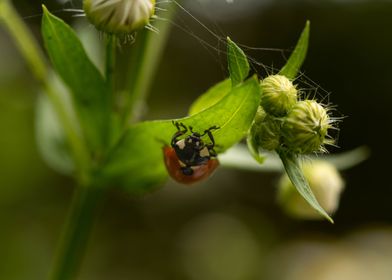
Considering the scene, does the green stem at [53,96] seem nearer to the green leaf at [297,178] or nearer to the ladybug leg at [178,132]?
the ladybug leg at [178,132]

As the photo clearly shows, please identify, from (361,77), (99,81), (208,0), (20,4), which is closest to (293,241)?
(361,77)

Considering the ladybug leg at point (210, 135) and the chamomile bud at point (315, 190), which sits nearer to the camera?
the ladybug leg at point (210, 135)

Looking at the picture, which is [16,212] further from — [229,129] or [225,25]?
[229,129]

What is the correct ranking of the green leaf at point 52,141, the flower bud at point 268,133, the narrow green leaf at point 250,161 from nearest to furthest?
the flower bud at point 268,133 < the narrow green leaf at point 250,161 < the green leaf at point 52,141

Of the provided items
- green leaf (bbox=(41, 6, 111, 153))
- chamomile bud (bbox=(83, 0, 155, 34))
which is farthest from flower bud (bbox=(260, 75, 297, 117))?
green leaf (bbox=(41, 6, 111, 153))

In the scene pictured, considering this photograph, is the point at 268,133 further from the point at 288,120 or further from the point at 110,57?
the point at 110,57

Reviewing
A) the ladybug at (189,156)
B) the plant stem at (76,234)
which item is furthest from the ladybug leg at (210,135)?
the plant stem at (76,234)
